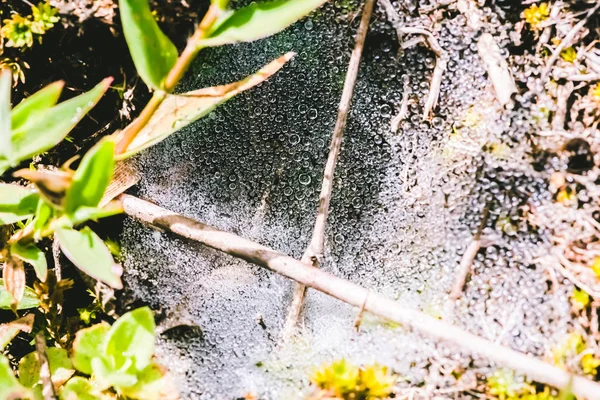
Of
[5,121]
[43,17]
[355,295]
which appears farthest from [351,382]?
[43,17]

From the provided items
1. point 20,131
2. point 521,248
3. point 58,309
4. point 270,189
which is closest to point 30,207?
point 20,131

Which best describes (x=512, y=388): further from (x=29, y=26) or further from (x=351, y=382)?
(x=29, y=26)

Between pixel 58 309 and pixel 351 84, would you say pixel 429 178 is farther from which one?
pixel 58 309

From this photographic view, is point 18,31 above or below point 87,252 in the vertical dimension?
above

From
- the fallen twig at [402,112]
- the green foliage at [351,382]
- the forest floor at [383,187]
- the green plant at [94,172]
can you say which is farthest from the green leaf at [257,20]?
the green foliage at [351,382]

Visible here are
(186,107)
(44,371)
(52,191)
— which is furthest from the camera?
(44,371)

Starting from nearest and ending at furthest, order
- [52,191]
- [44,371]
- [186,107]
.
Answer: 1. [52,191]
2. [186,107]
3. [44,371]

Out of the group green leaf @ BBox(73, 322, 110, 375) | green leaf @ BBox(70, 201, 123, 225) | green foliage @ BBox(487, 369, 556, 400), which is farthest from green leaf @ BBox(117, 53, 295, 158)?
green foliage @ BBox(487, 369, 556, 400)

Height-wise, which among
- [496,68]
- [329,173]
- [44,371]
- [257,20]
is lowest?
[44,371]
